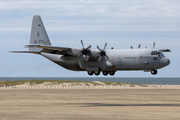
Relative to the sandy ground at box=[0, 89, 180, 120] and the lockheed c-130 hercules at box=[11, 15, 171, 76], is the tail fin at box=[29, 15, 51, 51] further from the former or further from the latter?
the sandy ground at box=[0, 89, 180, 120]

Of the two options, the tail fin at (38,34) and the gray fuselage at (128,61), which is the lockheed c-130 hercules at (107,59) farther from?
the tail fin at (38,34)

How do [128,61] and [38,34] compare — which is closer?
[128,61]

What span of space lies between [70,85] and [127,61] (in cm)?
4206

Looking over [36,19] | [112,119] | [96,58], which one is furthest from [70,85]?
[112,119]

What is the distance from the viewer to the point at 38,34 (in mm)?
76375

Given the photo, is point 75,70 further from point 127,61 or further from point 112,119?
point 112,119

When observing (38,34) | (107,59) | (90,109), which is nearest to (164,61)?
(107,59)

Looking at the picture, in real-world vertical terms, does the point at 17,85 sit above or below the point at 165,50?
below

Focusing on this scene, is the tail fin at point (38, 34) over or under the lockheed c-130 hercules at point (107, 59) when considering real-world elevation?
over

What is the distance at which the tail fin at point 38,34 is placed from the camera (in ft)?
250

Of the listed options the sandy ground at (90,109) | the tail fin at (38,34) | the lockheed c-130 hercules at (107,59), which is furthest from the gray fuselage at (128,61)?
the sandy ground at (90,109)

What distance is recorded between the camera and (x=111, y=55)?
215 feet

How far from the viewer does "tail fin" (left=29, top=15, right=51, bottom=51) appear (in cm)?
7612

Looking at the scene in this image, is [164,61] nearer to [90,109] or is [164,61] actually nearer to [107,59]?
[107,59]
